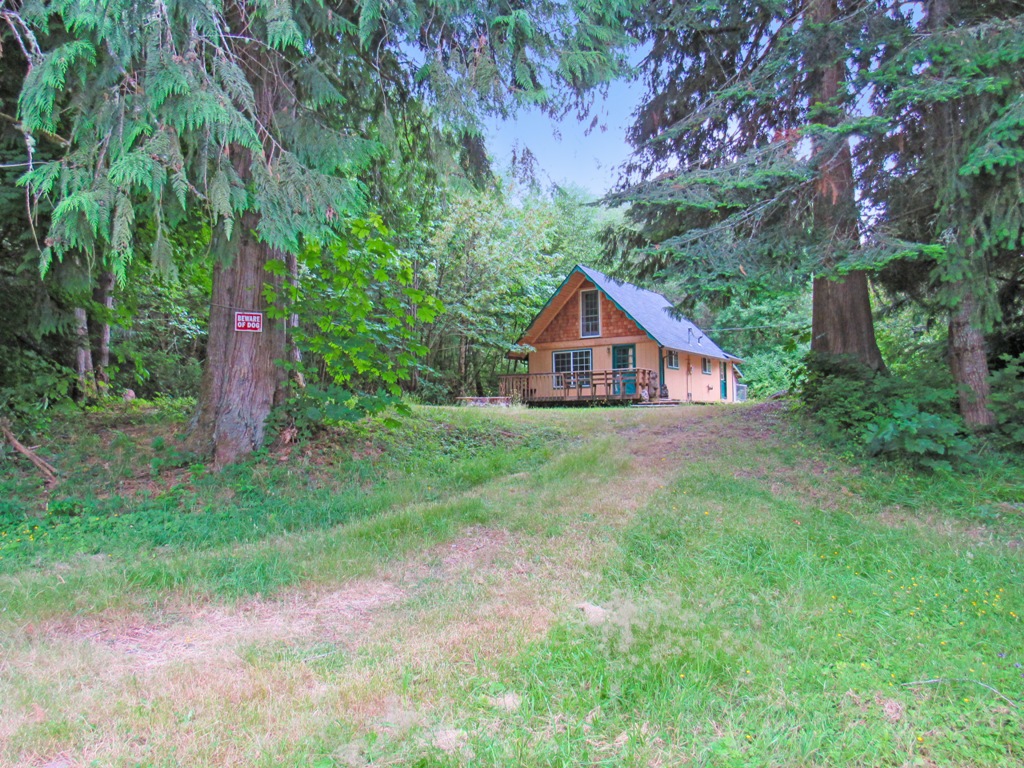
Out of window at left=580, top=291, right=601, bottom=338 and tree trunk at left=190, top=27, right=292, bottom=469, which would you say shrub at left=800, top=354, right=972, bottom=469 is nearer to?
tree trunk at left=190, top=27, right=292, bottom=469

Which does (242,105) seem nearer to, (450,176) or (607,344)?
(450,176)

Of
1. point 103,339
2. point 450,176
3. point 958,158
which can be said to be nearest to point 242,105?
point 450,176

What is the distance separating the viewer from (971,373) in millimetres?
6355

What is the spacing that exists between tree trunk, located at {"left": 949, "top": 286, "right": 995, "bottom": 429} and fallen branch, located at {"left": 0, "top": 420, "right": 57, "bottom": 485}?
34.0 feet

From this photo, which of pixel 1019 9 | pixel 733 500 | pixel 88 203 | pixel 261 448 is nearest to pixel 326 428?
pixel 261 448

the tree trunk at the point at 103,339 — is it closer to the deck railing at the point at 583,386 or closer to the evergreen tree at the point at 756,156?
the evergreen tree at the point at 756,156

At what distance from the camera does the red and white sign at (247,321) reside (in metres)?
6.30

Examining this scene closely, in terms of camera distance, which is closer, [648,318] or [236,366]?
[236,366]

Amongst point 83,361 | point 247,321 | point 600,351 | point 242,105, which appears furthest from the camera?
point 600,351

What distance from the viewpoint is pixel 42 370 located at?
24.6 ft

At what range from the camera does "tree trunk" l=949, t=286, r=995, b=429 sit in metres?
6.30

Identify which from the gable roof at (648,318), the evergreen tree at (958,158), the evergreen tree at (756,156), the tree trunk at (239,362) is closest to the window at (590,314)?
the gable roof at (648,318)

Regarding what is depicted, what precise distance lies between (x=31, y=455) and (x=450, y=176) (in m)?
5.55

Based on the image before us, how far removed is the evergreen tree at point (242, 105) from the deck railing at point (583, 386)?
40.4 feet
